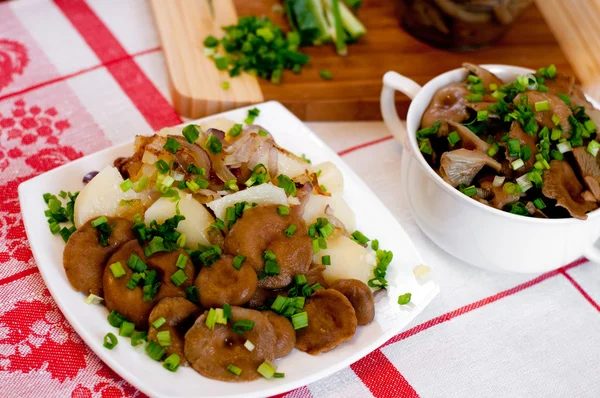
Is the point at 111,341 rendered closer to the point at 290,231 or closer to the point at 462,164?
the point at 290,231

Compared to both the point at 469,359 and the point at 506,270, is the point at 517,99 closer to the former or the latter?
the point at 506,270

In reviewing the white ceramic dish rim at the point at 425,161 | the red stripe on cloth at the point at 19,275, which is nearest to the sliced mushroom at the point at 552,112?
the white ceramic dish rim at the point at 425,161

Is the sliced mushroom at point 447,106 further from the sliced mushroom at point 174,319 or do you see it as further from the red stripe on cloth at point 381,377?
the sliced mushroom at point 174,319

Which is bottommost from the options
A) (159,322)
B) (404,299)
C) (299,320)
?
(404,299)

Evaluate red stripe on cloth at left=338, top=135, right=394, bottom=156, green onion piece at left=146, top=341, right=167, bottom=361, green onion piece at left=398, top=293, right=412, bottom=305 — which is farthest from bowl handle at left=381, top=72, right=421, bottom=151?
green onion piece at left=146, top=341, right=167, bottom=361

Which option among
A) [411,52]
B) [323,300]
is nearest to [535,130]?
[323,300]

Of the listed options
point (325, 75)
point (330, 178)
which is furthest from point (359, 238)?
point (325, 75)

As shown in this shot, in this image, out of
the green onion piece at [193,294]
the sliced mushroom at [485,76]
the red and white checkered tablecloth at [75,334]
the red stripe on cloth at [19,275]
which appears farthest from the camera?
the sliced mushroom at [485,76]
